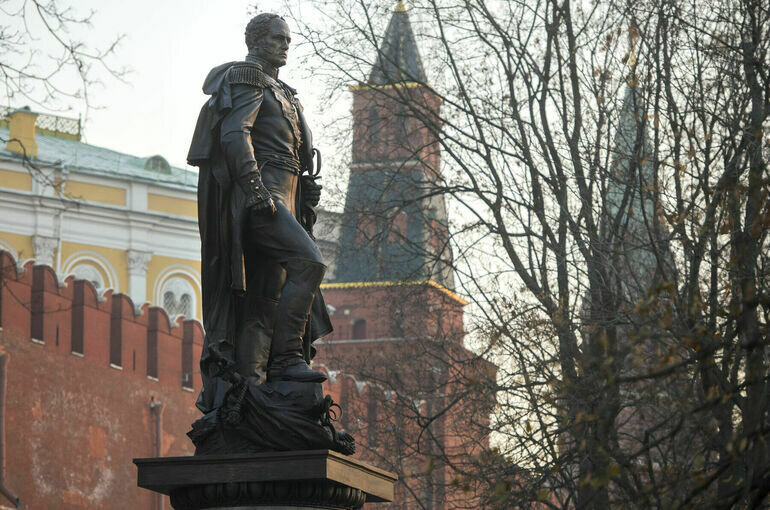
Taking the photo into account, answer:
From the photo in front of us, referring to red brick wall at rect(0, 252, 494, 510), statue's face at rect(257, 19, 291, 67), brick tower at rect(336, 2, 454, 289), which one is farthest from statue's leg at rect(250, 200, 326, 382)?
red brick wall at rect(0, 252, 494, 510)

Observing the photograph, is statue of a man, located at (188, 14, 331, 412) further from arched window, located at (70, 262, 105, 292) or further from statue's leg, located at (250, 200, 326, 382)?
arched window, located at (70, 262, 105, 292)

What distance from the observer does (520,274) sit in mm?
18125

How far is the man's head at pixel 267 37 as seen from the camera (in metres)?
8.18

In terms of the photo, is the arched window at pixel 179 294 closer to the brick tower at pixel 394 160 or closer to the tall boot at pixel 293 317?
the brick tower at pixel 394 160

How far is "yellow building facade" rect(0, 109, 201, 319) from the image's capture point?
40.7 metres

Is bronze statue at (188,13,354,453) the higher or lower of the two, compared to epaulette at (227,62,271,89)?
lower

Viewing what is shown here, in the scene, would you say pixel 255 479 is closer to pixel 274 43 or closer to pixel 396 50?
pixel 274 43

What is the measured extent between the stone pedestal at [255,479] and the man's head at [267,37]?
2.34 m

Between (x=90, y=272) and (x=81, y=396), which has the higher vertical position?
(x=90, y=272)

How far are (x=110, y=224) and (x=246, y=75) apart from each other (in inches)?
1390

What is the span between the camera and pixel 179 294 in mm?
43344

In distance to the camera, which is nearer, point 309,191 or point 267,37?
point 267,37

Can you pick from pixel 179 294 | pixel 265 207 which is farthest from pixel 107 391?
pixel 265 207

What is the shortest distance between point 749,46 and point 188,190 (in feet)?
108
